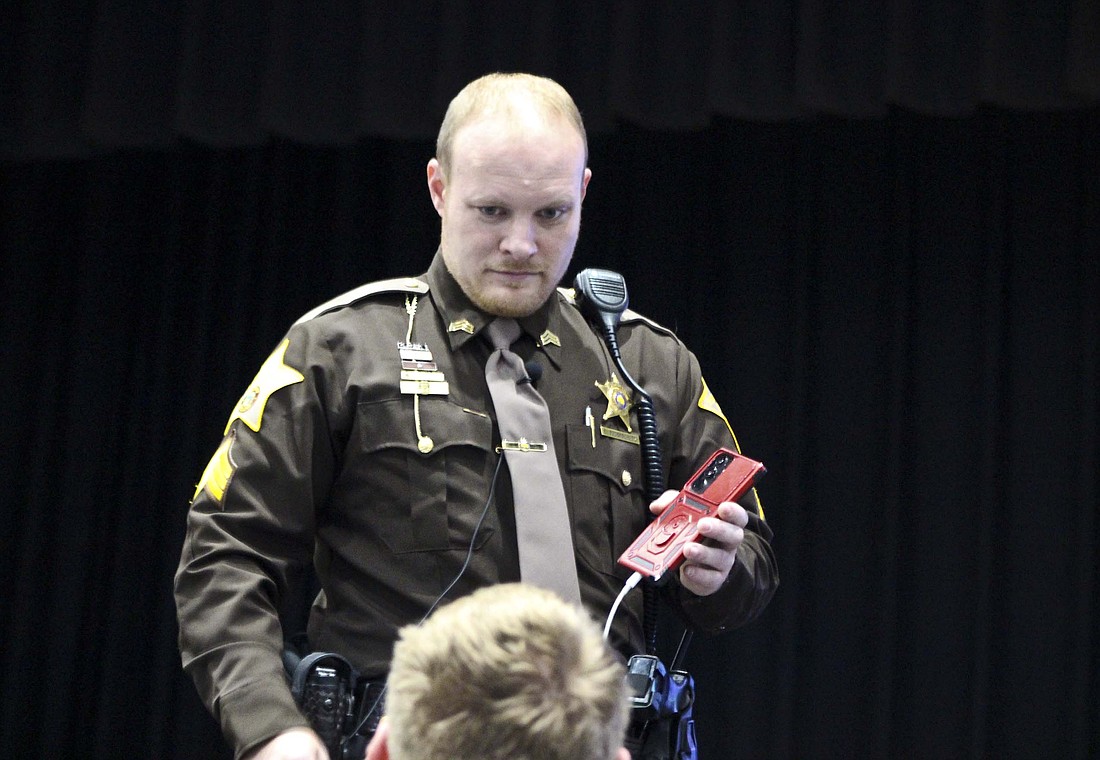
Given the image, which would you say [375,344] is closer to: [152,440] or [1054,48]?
[1054,48]

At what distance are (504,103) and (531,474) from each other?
19.7 inches

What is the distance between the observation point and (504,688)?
93 cm

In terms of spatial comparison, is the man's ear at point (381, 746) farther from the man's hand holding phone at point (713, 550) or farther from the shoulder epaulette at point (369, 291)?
the shoulder epaulette at point (369, 291)

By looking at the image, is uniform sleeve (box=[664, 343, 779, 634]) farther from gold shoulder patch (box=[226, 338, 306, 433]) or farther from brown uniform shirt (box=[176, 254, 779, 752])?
gold shoulder patch (box=[226, 338, 306, 433])

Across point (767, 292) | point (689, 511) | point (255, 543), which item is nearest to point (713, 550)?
point (689, 511)

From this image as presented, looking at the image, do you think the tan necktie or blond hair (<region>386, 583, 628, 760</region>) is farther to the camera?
the tan necktie

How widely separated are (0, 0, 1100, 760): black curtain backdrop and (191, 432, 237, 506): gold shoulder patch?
6.66 ft

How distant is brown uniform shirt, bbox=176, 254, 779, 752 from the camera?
5.34 ft

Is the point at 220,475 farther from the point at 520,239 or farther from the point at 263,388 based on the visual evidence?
the point at 520,239

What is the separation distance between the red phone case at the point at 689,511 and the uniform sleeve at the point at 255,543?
42 cm

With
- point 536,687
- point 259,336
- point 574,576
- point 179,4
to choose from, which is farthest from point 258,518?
point 259,336

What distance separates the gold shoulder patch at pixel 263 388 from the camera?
171cm

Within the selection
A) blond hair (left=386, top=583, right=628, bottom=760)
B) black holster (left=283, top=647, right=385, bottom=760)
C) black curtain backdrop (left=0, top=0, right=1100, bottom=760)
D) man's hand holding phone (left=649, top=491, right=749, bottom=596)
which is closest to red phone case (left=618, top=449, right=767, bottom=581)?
man's hand holding phone (left=649, top=491, right=749, bottom=596)

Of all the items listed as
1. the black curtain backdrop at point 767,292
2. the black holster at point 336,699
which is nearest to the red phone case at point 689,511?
the black holster at point 336,699
